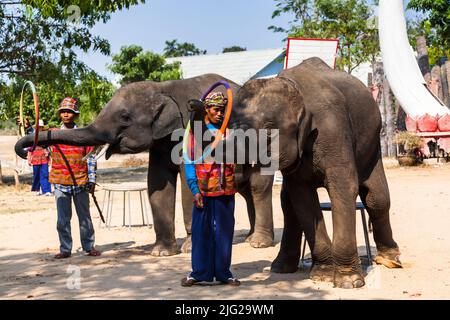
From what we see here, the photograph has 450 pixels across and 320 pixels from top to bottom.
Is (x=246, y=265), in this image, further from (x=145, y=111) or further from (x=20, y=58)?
(x=20, y=58)

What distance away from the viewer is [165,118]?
9484 mm

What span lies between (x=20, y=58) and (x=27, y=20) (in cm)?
108

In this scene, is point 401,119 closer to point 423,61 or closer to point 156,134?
point 423,61

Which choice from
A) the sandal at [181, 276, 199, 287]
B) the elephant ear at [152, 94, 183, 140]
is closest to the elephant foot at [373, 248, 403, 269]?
the sandal at [181, 276, 199, 287]

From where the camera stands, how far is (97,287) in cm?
744

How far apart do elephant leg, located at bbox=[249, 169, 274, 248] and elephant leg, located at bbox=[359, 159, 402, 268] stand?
1976 mm

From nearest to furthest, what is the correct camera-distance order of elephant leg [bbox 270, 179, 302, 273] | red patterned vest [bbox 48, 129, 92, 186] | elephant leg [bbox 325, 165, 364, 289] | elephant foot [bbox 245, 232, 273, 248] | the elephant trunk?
elephant leg [bbox 325, 165, 364, 289] → elephant leg [bbox 270, 179, 302, 273] → the elephant trunk → red patterned vest [bbox 48, 129, 92, 186] → elephant foot [bbox 245, 232, 273, 248]

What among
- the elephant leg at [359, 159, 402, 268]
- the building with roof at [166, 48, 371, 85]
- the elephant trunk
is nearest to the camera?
the elephant leg at [359, 159, 402, 268]

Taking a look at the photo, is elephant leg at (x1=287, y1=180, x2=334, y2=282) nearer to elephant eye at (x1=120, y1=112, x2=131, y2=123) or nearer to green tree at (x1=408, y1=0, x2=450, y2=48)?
elephant eye at (x1=120, y1=112, x2=131, y2=123)

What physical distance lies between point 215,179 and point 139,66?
33458mm

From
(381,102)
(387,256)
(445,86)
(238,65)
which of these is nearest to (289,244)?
(387,256)

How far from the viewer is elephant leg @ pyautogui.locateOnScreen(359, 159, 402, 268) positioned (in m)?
7.97

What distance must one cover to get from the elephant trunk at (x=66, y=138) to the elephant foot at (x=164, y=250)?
1430 millimetres

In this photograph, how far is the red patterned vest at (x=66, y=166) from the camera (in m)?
9.26
